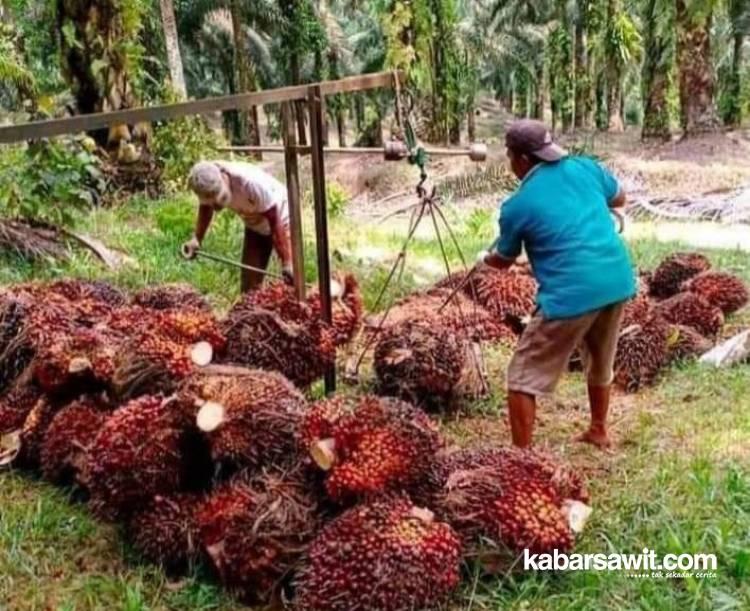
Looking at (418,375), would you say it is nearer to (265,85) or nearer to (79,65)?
(79,65)

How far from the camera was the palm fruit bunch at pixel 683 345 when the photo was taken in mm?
4438

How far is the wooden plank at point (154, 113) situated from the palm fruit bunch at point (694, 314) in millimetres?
2128

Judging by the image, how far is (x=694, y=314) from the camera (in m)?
4.79

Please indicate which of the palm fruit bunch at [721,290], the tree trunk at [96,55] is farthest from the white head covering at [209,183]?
the tree trunk at [96,55]

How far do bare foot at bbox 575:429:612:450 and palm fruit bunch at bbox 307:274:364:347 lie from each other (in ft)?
4.63

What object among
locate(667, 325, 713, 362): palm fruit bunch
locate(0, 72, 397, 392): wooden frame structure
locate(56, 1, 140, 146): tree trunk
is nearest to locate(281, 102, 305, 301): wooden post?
locate(0, 72, 397, 392): wooden frame structure

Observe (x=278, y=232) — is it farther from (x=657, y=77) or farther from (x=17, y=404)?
(x=657, y=77)

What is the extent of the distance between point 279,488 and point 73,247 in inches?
171

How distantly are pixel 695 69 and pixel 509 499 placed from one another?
40.6 ft

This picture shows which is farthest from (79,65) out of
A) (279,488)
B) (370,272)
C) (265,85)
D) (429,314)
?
(265,85)

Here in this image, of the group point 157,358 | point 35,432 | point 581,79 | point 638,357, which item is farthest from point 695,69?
point 35,432

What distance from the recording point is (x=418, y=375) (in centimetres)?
388

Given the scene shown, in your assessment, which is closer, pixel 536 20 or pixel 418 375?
pixel 418 375

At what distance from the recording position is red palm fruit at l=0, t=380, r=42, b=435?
3.42 metres
